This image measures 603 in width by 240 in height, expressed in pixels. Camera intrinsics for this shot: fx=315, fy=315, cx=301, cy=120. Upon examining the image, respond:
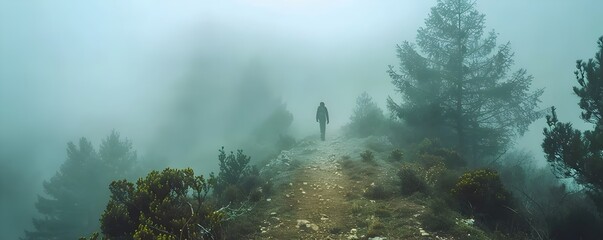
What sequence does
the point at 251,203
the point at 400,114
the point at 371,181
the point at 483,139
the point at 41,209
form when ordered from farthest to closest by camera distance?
the point at 41,209
the point at 400,114
the point at 483,139
the point at 371,181
the point at 251,203

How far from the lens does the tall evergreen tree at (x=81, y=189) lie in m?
33.0

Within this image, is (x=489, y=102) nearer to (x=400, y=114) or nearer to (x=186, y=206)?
(x=400, y=114)

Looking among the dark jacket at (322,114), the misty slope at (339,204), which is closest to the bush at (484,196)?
the misty slope at (339,204)

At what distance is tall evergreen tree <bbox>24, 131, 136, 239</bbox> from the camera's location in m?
33.0

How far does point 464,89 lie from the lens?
18.5 m

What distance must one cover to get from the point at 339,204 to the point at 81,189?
117 ft

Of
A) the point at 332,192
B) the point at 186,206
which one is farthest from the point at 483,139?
the point at 186,206

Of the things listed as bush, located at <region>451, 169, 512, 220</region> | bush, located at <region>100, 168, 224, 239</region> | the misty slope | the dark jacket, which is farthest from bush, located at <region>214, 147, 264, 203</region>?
the dark jacket

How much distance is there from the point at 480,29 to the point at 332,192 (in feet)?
48.8

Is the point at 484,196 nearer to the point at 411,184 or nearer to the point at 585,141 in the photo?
the point at 411,184

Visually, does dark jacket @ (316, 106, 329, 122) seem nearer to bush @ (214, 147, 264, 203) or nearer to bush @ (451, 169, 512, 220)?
bush @ (214, 147, 264, 203)

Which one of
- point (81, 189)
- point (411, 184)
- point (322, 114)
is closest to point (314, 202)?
point (411, 184)

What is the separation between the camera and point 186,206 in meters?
6.91

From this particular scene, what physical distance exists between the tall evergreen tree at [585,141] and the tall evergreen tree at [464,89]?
22.5ft
